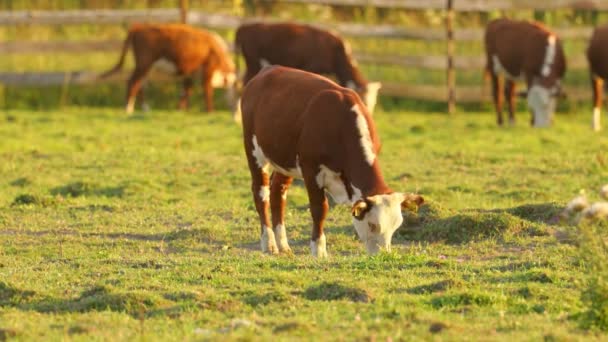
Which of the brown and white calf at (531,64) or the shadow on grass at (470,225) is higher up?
the shadow on grass at (470,225)

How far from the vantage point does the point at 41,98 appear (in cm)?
2311

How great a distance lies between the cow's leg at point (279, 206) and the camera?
10477 millimetres

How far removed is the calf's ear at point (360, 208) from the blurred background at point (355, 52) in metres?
13.6

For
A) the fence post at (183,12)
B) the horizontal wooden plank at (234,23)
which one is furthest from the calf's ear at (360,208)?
the fence post at (183,12)

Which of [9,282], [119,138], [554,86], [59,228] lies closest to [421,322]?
[9,282]

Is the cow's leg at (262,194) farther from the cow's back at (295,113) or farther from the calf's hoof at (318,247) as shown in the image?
the calf's hoof at (318,247)

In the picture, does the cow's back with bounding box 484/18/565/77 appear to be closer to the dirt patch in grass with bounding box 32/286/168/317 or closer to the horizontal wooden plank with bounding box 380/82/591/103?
the horizontal wooden plank with bounding box 380/82/591/103

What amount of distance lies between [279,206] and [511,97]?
10.7 m

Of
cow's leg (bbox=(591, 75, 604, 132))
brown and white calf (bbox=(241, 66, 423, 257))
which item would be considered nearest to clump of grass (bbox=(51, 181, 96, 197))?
brown and white calf (bbox=(241, 66, 423, 257))

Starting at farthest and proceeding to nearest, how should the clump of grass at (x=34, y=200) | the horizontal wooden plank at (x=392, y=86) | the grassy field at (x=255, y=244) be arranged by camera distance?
the horizontal wooden plank at (x=392, y=86) → the clump of grass at (x=34, y=200) → the grassy field at (x=255, y=244)

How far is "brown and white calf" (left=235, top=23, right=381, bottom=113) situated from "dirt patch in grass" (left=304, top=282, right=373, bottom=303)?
1200 centimetres

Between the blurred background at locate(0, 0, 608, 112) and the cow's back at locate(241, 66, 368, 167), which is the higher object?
the cow's back at locate(241, 66, 368, 167)

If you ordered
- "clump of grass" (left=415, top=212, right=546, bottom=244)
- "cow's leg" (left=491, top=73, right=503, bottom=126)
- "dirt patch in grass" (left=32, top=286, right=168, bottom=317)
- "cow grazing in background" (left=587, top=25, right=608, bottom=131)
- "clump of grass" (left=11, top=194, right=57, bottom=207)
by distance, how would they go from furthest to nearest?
1. "cow's leg" (left=491, top=73, right=503, bottom=126)
2. "cow grazing in background" (left=587, top=25, right=608, bottom=131)
3. "clump of grass" (left=11, top=194, right=57, bottom=207)
4. "clump of grass" (left=415, top=212, right=546, bottom=244)
5. "dirt patch in grass" (left=32, top=286, right=168, bottom=317)

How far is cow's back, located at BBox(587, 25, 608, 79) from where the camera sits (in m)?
20.2
